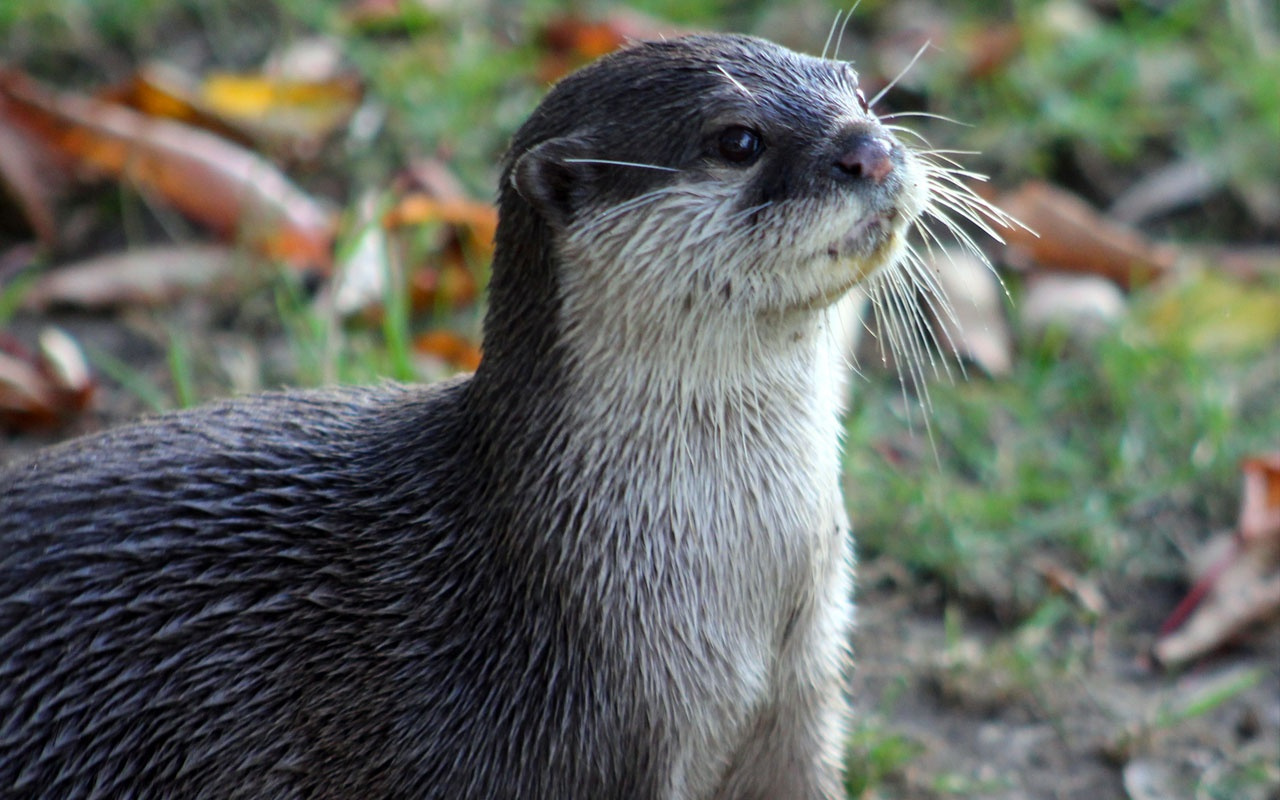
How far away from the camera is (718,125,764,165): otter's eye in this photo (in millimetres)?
1830

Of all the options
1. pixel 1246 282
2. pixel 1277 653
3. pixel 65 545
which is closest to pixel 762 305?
pixel 65 545

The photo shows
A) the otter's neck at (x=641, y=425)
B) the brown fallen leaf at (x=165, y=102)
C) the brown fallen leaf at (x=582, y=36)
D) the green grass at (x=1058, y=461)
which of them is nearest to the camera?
the otter's neck at (x=641, y=425)

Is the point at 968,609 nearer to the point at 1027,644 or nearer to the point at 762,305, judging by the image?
the point at 1027,644

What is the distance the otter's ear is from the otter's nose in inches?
11.6

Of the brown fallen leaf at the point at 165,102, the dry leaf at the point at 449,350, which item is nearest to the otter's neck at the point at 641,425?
the dry leaf at the point at 449,350

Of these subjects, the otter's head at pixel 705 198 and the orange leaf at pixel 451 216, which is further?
the orange leaf at pixel 451 216

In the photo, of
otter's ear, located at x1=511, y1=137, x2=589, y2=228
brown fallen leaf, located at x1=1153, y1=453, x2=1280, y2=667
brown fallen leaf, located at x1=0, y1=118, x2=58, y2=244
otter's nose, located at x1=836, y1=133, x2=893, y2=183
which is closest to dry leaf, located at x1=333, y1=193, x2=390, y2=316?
brown fallen leaf, located at x1=0, y1=118, x2=58, y2=244

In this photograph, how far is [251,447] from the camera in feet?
6.64

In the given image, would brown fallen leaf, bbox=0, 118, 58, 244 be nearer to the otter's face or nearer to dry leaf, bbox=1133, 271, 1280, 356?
the otter's face

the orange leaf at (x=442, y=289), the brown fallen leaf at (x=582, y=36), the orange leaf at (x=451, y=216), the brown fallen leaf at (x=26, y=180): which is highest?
the brown fallen leaf at (x=582, y=36)

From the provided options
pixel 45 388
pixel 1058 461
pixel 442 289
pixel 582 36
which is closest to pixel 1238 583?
pixel 1058 461

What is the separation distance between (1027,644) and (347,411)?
1.16 meters

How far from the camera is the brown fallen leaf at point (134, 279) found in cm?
320

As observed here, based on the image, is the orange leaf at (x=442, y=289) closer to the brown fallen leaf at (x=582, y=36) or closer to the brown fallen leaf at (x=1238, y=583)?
the brown fallen leaf at (x=582, y=36)
